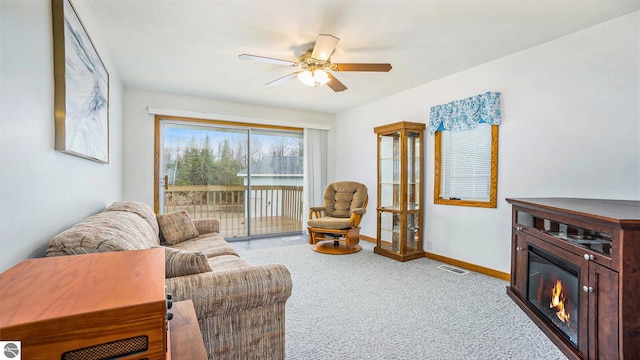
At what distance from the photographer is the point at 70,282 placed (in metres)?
0.72

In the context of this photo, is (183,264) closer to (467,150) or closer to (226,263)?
(226,263)

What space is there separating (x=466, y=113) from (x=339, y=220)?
2.19m

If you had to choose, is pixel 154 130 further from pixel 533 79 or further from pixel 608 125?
pixel 608 125

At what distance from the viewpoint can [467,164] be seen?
349 cm

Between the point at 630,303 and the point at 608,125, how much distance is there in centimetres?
167

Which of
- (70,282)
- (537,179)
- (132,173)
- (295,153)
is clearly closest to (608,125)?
(537,179)

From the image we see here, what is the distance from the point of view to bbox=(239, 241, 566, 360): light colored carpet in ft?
6.05

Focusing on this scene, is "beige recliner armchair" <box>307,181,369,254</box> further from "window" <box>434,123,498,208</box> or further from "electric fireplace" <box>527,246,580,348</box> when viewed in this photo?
"electric fireplace" <box>527,246,580,348</box>

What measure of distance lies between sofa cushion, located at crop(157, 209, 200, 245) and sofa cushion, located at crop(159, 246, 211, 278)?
5.12 ft

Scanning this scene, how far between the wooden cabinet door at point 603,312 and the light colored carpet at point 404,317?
298 mm

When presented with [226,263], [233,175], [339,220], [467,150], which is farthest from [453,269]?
[233,175]

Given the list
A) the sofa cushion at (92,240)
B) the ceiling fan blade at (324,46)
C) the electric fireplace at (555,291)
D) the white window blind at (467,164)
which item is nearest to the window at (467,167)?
the white window blind at (467,164)

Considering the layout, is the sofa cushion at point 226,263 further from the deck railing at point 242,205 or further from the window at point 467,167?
the deck railing at point 242,205

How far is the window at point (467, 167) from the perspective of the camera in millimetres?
3229
